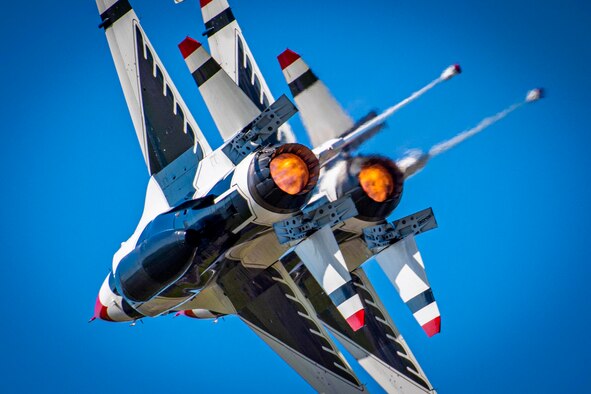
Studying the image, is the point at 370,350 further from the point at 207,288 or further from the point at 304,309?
the point at 207,288

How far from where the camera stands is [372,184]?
1694 cm

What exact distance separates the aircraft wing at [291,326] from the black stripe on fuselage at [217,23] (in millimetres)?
4173

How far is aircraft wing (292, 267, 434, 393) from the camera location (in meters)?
18.9

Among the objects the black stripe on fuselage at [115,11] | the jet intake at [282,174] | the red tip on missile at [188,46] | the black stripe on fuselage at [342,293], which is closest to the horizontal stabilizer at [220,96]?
the red tip on missile at [188,46]

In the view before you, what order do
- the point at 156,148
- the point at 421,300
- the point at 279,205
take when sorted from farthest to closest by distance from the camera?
the point at 156,148, the point at 421,300, the point at 279,205

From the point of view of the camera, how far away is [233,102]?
16484 millimetres

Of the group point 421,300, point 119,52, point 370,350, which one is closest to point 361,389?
point 370,350

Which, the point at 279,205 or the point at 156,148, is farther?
the point at 156,148

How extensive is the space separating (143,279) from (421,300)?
3.82 m

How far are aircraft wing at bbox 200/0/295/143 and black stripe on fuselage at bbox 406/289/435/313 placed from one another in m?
4.47

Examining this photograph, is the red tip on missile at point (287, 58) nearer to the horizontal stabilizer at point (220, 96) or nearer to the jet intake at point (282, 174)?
the horizontal stabilizer at point (220, 96)

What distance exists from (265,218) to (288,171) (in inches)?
31.5

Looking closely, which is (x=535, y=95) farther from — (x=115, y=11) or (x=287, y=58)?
(x=115, y=11)

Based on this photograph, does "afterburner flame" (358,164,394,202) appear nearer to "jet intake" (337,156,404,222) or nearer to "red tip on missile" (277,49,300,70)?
"jet intake" (337,156,404,222)
